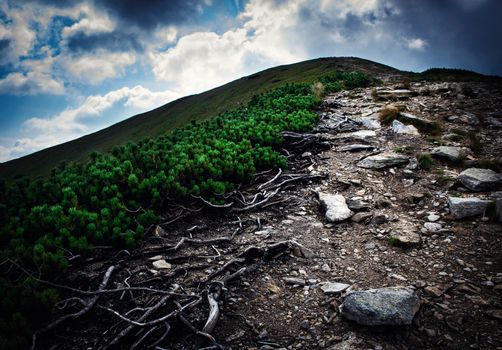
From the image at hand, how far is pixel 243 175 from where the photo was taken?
23.2ft

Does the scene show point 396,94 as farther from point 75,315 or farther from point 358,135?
point 75,315

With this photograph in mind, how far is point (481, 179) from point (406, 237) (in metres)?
2.61

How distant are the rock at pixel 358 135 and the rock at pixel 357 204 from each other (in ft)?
15.2

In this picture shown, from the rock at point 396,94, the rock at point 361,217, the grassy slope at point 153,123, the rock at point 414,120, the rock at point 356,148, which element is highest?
the grassy slope at point 153,123

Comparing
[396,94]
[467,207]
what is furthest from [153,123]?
[467,207]

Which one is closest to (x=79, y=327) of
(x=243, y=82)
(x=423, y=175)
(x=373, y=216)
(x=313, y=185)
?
(x=373, y=216)

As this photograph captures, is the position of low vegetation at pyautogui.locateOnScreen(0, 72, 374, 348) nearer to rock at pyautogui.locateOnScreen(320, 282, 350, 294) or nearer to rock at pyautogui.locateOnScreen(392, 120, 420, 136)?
rock at pyautogui.locateOnScreen(320, 282, 350, 294)

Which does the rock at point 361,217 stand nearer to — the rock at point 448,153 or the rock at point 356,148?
the rock at point 448,153

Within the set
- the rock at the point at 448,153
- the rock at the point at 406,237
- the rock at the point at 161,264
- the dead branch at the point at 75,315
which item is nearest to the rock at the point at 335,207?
the rock at the point at 406,237

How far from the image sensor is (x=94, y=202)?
16.4 feet

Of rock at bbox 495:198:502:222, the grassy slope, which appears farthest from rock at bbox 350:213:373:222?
the grassy slope

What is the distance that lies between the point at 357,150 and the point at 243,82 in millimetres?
76624

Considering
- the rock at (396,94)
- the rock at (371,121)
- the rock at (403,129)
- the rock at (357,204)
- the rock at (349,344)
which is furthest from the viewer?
the rock at (396,94)

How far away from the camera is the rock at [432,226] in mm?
4725
